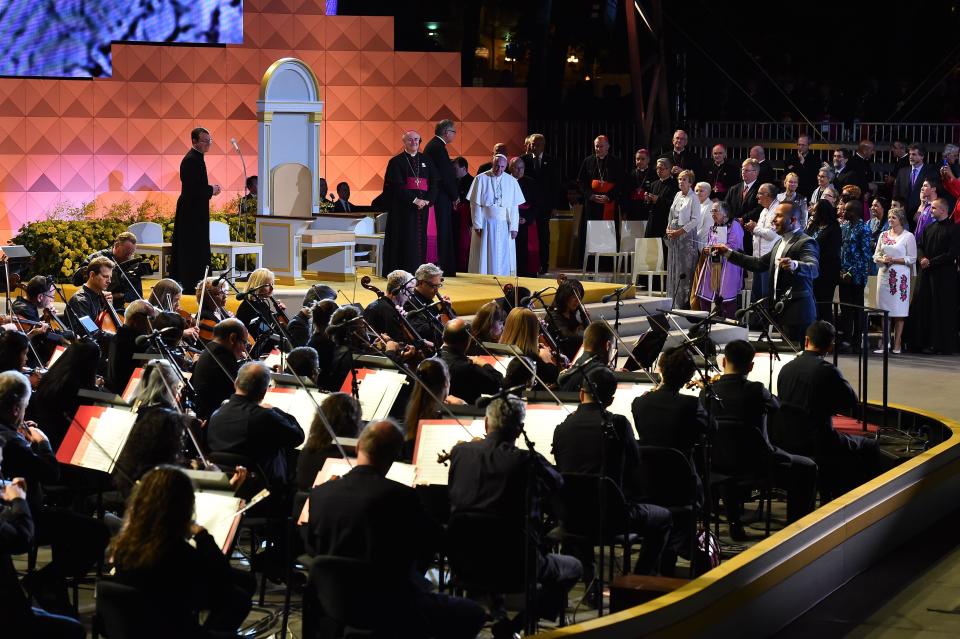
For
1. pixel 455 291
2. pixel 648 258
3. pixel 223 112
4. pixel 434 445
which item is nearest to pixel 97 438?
pixel 434 445

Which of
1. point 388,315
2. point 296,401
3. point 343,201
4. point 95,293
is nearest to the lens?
point 296,401

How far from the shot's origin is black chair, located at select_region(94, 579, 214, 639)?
4.11 metres

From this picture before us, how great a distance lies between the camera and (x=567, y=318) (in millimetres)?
9359

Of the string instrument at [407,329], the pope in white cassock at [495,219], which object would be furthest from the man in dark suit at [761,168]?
the string instrument at [407,329]

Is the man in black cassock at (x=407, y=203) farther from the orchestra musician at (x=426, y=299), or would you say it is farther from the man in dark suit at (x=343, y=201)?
the orchestra musician at (x=426, y=299)

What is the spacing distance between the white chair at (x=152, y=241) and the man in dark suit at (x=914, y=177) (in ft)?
Answer: 24.2

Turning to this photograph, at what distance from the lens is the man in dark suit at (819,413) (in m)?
7.79

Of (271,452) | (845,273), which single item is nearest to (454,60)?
(845,273)

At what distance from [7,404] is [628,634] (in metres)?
2.56

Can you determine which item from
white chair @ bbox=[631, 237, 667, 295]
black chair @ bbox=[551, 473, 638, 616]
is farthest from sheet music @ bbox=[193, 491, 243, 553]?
white chair @ bbox=[631, 237, 667, 295]

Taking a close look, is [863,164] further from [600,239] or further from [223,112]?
[223,112]

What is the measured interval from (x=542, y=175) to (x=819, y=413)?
24.7 feet

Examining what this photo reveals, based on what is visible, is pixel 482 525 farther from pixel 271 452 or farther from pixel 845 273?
pixel 845 273

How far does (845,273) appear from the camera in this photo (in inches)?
513
